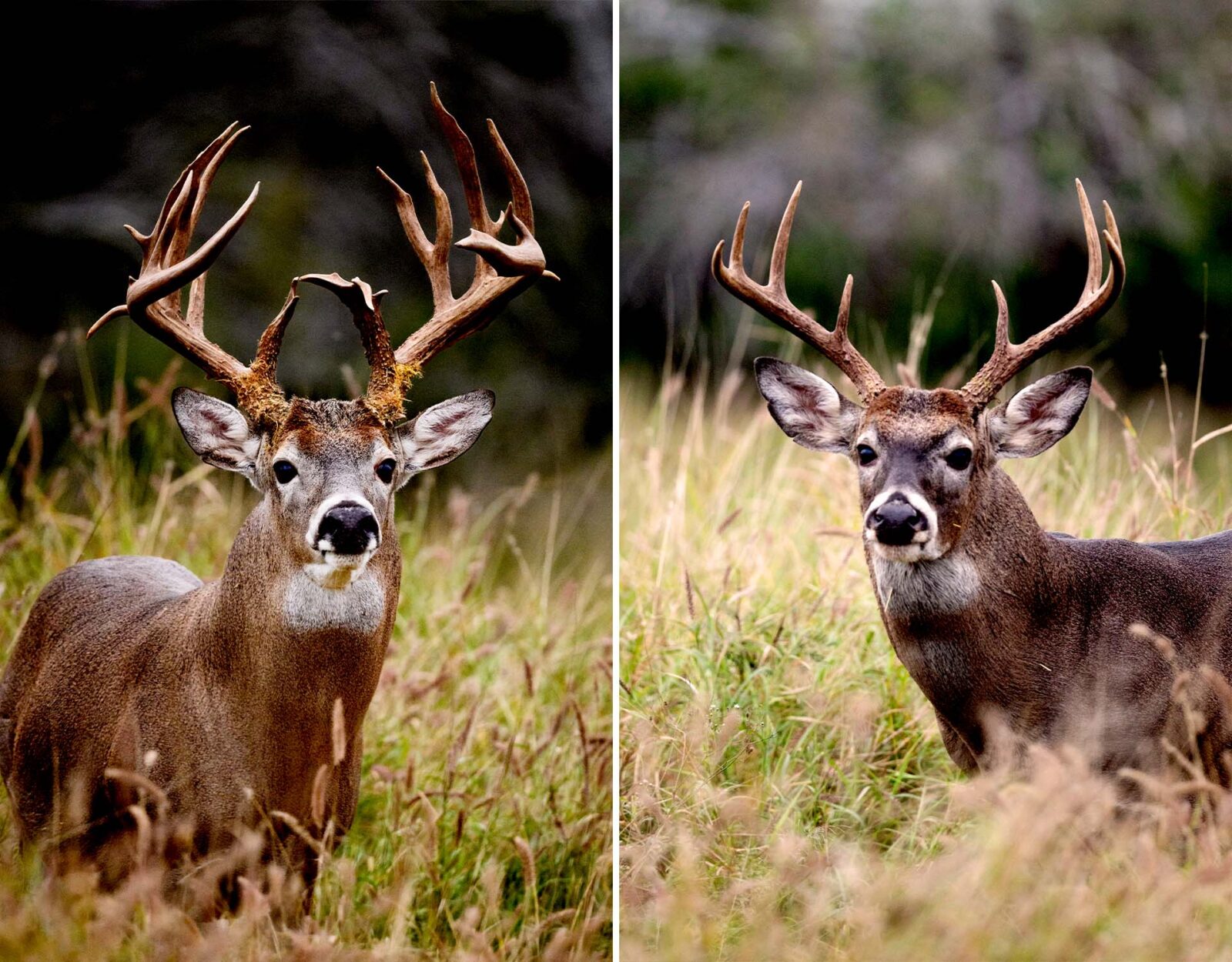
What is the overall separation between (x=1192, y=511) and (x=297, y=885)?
2.43 m

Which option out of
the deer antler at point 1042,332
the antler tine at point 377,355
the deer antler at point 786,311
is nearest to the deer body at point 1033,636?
the deer antler at point 1042,332

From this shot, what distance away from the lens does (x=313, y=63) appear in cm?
471

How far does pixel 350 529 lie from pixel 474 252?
78 centimetres

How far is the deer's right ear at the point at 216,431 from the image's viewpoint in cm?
350

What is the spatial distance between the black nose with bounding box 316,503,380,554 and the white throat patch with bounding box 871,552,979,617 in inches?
47.4

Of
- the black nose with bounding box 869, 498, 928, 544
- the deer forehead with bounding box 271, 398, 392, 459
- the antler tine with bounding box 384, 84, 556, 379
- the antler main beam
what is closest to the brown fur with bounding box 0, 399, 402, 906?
the deer forehead with bounding box 271, 398, 392, 459

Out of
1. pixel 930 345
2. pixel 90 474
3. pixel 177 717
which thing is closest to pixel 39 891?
pixel 177 717

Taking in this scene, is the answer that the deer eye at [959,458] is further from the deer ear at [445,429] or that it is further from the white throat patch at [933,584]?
the deer ear at [445,429]

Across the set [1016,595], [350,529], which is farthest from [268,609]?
[1016,595]

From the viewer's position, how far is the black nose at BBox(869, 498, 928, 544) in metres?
3.49

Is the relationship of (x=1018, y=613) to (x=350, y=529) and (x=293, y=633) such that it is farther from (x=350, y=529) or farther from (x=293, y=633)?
(x=293, y=633)

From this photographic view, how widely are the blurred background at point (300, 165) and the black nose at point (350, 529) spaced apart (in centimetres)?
150

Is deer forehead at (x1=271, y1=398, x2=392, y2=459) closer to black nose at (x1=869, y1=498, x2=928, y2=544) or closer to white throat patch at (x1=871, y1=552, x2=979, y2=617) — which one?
black nose at (x1=869, y1=498, x2=928, y2=544)

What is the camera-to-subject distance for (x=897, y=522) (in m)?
3.49
